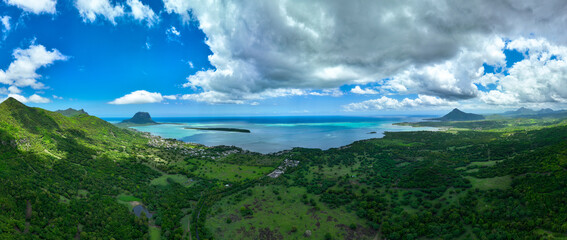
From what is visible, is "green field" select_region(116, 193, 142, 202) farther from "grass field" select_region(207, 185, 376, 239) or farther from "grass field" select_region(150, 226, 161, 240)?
"grass field" select_region(207, 185, 376, 239)

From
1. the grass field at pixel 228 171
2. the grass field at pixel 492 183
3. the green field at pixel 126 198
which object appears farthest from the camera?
the grass field at pixel 228 171

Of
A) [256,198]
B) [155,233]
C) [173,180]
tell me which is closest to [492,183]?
[256,198]

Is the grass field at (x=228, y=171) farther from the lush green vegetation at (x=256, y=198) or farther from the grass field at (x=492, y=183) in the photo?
the grass field at (x=492, y=183)

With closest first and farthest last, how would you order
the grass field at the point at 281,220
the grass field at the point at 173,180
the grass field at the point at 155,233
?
1. the grass field at the point at 155,233
2. the grass field at the point at 281,220
3. the grass field at the point at 173,180

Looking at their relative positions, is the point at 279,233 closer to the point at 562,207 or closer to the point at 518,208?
the point at 518,208

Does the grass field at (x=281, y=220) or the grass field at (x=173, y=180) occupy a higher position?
the grass field at (x=173, y=180)

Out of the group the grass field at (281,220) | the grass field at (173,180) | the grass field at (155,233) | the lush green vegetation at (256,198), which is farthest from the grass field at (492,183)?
the grass field at (173,180)
